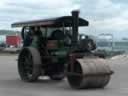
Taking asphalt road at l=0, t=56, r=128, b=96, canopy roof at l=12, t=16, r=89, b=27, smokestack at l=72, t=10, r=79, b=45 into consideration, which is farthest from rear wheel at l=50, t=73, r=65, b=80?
smokestack at l=72, t=10, r=79, b=45

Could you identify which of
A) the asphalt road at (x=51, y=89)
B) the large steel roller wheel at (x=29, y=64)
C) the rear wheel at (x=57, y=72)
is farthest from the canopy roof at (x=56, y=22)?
the asphalt road at (x=51, y=89)

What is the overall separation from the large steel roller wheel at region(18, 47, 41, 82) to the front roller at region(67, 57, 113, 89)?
1.88m

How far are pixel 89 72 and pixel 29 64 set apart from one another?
11.6ft

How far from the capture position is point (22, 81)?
1773 cm

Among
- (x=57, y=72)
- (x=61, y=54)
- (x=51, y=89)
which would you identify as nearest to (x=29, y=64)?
(x=57, y=72)

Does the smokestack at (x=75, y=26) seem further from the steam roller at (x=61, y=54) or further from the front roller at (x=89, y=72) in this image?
the front roller at (x=89, y=72)

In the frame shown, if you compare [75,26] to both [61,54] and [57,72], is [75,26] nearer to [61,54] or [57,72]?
[61,54]

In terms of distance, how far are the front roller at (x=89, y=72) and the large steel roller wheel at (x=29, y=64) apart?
188 centimetres

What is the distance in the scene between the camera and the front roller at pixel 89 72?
14492mm

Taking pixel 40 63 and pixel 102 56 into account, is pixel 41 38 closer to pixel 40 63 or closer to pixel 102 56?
pixel 40 63

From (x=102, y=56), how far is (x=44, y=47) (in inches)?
95.5

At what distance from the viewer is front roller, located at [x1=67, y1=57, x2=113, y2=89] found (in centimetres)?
1449

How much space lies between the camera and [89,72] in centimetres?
1447

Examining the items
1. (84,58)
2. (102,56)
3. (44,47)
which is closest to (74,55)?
(84,58)
